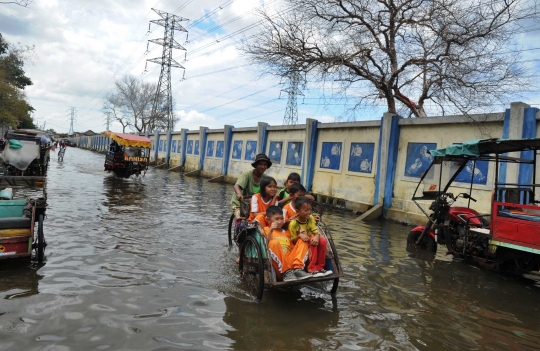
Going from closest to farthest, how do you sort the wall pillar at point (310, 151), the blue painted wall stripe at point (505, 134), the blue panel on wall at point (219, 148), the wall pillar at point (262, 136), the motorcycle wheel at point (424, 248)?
1. the motorcycle wheel at point (424, 248)
2. the blue painted wall stripe at point (505, 134)
3. the wall pillar at point (310, 151)
4. the wall pillar at point (262, 136)
5. the blue panel on wall at point (219, 148)

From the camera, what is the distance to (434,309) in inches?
175

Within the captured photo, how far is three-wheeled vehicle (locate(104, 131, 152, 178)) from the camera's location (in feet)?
62.1

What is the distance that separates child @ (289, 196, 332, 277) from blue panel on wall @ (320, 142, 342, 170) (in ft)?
33.7

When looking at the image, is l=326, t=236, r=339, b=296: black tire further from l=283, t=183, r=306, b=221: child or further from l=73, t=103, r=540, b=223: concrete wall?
l=73, t=103, r=540, b=223: concrete wall

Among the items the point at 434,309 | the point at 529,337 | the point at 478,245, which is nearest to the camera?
the point at 529,337

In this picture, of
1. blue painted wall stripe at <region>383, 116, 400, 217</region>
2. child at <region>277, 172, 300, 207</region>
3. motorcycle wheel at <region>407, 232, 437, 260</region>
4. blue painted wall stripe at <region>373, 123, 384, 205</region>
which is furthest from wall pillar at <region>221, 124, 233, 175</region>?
child at <region>277, 172, 300, 207</region>

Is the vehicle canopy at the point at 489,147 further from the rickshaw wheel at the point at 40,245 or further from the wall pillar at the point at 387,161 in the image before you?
the rickshaw wheel at the point at 40,245

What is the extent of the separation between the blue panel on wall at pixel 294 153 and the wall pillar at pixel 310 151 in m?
1.11

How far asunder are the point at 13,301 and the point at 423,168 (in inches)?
412

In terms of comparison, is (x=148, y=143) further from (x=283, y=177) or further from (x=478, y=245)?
(x=478, y=245)

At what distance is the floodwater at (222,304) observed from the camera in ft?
11.2

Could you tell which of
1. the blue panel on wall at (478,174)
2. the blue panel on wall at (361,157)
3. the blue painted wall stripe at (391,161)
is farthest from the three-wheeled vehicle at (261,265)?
the blue panel on wall at (361,157)

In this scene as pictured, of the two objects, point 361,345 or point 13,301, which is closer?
point 361,345

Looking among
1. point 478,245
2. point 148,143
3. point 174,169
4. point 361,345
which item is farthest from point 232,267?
point 174,169
